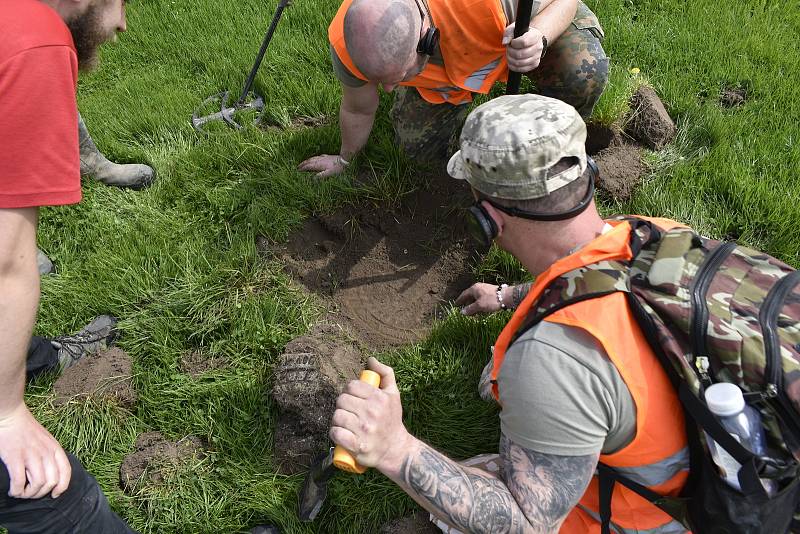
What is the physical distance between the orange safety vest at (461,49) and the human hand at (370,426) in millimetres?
1870

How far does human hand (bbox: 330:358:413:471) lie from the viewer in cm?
161

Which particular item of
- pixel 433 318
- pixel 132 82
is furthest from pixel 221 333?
pixel 132 82

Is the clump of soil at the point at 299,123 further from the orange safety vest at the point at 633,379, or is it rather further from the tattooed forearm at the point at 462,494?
the tattooed forearm at the point at 462,494

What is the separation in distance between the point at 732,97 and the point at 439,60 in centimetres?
205

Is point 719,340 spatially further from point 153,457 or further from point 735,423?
point 153,457

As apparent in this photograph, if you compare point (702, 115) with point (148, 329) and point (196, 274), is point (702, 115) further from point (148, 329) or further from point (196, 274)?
point (148, 329)

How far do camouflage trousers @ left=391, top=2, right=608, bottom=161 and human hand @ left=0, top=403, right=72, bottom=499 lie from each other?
246cm

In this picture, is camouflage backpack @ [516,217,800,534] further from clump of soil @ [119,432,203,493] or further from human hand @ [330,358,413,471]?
clump of soil @ [119,432,203,493]

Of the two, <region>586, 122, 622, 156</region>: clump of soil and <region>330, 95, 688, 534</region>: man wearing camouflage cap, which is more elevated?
<region>330, 95, 688, 534</region>: man wearing camouflage cap

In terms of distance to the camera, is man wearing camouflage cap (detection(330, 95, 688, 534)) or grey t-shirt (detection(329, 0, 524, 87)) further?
grey t-shirt (detection(329, 0, 524, 87))

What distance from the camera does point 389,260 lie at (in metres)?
3.48

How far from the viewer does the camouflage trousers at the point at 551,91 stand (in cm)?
328

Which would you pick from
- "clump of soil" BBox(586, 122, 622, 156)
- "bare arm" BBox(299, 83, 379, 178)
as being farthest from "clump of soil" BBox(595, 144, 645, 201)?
"bare arm" BBox(299, 83, 379, 178)

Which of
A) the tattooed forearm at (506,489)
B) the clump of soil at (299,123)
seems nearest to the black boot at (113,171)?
the clump of soil at (299,123)
